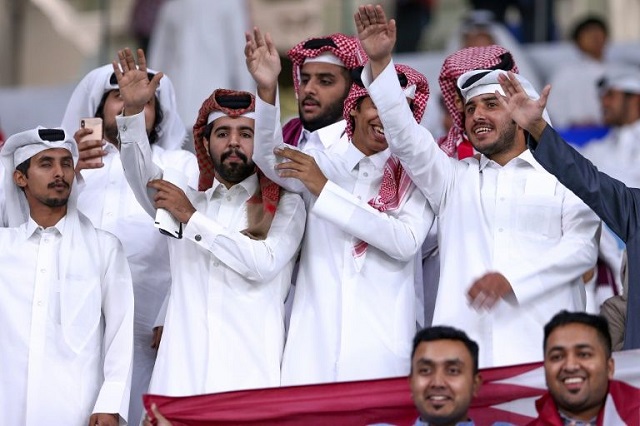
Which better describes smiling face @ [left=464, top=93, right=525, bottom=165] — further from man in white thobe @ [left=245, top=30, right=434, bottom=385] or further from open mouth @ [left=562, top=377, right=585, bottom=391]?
open mouth @ [left=562, top=377, right=585, bottom=391]

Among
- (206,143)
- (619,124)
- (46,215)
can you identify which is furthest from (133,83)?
(619,124)

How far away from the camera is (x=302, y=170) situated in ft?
22.6

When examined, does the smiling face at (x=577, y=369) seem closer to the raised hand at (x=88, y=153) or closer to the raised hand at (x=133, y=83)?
the raised hand at (x=133, y=83)

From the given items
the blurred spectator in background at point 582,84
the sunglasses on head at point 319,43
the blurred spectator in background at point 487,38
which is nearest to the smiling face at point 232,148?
the sunglasses on head at point 319,43

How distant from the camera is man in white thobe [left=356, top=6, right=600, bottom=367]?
6.75 meters

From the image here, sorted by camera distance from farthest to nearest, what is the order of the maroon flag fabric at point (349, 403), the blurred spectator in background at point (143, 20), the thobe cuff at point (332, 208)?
the blurred spectator in background at point (143, 20), the thobe cuff at point (332, 208), the maroon flag fabric at point (349, 403)

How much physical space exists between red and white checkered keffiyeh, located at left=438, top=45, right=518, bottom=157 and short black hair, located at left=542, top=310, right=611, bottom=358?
3.65 ft

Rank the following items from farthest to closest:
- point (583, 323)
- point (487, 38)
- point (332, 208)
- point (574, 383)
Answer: point (487, 38) → point (332, 208) → point (583, 323) → point (574, 383)

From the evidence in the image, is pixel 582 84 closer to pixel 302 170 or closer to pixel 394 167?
pixel 394 167

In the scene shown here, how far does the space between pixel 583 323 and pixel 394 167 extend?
3.66 feet

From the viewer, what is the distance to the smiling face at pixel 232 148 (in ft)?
23.4

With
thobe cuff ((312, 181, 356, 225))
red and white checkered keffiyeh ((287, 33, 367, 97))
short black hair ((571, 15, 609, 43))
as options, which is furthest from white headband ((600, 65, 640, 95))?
thobe cuff ((312, 181, 356, 225))

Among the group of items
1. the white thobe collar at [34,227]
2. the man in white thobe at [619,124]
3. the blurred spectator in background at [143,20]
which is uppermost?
the blurred spectator in background at [143,20]

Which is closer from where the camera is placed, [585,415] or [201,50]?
[585,415]
